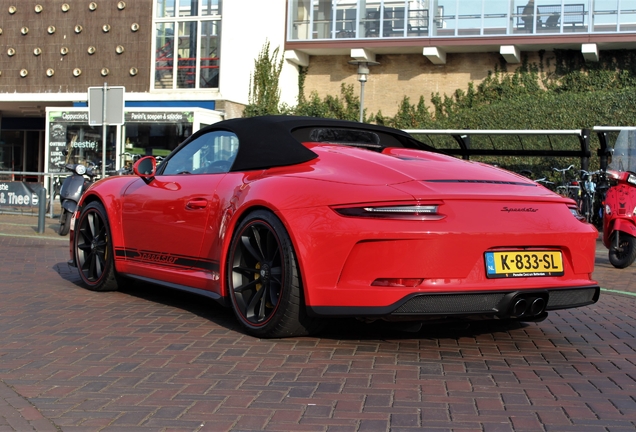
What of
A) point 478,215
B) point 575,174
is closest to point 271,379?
point 478,215

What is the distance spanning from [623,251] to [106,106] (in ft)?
27.8

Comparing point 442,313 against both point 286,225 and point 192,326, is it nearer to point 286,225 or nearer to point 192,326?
point 286,225

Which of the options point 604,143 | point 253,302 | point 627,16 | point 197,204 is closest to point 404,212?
point 253,302

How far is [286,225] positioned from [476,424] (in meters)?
1.85

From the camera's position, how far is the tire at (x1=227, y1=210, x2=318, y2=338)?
504cm

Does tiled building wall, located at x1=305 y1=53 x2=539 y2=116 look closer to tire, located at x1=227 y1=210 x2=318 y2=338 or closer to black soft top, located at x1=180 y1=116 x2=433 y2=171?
black soft top, located at x1=180 y1=116 x2=433 y2=171

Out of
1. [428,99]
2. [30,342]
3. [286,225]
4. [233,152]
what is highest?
[428,99]

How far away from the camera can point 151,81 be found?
28.8m

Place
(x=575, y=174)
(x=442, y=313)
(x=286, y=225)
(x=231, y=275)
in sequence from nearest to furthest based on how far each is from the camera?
(x=442, y=313) < (x=286, y=225) < (x=231, y=275) < (x=575, y=174)

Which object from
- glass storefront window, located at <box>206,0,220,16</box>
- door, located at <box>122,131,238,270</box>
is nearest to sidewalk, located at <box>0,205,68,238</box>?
door, located at <box>122,131,238,270</box>

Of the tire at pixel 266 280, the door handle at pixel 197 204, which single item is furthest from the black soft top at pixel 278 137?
the tire at pixel 266 280

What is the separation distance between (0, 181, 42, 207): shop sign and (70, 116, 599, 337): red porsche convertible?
45.4 ft

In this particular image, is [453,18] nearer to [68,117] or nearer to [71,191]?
[68,117]

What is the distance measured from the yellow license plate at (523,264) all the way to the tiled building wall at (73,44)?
25.2 meters
